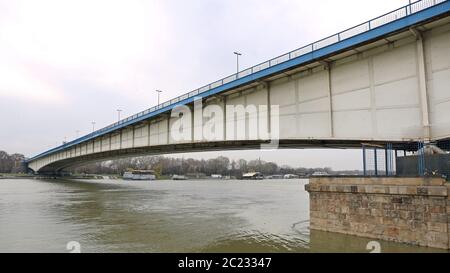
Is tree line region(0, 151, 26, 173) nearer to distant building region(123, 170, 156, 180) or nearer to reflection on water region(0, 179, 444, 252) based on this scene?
distant building region(123, 170, 156, 180)

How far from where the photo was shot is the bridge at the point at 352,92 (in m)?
14.3

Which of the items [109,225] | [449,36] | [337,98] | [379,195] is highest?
[449,36]

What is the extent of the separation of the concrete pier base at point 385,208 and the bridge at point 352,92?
2963 millimetres

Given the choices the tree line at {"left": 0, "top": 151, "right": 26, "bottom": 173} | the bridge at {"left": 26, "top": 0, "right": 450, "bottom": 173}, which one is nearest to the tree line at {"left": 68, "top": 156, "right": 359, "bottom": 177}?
the tree line at {"left": 0, "top": 151, "right": 26, "bottom": 173}

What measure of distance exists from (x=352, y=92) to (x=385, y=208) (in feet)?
22.2

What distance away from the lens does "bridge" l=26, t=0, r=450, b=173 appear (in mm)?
14305

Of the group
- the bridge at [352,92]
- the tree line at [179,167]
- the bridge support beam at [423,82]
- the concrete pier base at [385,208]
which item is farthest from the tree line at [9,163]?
the bridge support beam at [423,82]

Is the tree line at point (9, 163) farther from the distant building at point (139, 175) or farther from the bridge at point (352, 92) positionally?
the bridge at point (352, 92)

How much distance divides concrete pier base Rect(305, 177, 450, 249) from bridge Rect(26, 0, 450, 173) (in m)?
2.96

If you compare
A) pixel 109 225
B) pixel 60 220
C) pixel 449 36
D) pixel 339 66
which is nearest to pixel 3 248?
pixel 109 225
